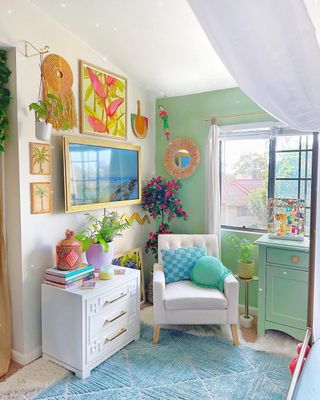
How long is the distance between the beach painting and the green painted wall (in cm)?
57

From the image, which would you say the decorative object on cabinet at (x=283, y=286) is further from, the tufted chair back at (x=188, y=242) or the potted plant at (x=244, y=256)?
the tufted chair back at (x=188, y=242)

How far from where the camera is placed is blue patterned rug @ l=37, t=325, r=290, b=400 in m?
1.93

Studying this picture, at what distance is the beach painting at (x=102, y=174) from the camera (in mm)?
2494

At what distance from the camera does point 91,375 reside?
83.5 inches

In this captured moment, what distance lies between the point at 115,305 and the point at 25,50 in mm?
1979

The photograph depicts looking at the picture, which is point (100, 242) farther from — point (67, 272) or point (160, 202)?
point (160, 202)

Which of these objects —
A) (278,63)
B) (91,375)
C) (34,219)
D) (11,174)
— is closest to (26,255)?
(34,219)

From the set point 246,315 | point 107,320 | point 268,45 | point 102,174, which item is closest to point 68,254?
point 107,320

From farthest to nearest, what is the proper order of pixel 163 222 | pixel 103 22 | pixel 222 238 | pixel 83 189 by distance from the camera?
pixel 163 222, pixel 222 238, pixel 83 189, pixel 103 22

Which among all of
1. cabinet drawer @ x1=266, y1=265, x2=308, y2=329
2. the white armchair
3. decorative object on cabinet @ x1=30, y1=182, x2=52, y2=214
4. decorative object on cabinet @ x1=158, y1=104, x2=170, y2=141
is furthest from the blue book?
decorative object on cabinet @ x1=158, y1=104, x2=170, y2=141

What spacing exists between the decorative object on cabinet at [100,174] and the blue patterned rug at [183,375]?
1238 mm

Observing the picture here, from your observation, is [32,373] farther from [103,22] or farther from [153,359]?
[103,22]

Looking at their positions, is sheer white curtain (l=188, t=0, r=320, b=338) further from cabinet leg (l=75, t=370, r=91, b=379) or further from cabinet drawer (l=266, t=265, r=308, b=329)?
cabinet leg (l=75, t=370, r=91, b=379)

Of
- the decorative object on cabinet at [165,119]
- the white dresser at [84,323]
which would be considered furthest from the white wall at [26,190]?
the decorative object on cabinet at [165,119]
